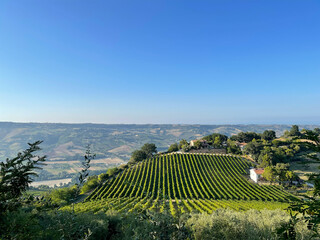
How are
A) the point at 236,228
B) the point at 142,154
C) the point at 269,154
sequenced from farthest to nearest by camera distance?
the point at 142,154
the point at 269,154
the point at 236,228

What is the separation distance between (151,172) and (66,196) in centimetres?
3513

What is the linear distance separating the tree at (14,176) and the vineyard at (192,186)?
136 ft

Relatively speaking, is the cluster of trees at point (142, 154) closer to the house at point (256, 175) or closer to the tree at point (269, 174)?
the house at point (256, 175)

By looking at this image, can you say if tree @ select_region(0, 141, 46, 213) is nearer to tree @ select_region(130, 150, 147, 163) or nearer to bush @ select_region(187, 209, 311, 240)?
bush @ select_region(187, 209, 311, 240)

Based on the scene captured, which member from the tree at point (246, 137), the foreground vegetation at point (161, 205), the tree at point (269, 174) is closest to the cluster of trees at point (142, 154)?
the foreground vegetation at point (161, 205)

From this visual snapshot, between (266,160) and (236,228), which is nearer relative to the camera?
(236,228)

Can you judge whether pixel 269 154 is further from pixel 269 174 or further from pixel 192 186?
pixel 192 186

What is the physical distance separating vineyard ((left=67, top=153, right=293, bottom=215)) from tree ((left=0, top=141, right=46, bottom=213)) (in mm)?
41367

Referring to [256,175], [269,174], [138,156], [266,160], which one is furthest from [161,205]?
[138,156]

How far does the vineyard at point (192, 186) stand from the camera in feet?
162

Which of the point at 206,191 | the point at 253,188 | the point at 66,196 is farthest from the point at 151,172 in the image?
the point at 253,188

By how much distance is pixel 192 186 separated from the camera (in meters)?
65.9

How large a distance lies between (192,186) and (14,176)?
67547mm

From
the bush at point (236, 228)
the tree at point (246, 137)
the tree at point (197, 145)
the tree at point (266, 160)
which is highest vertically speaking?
the bush at point (236, 228)
